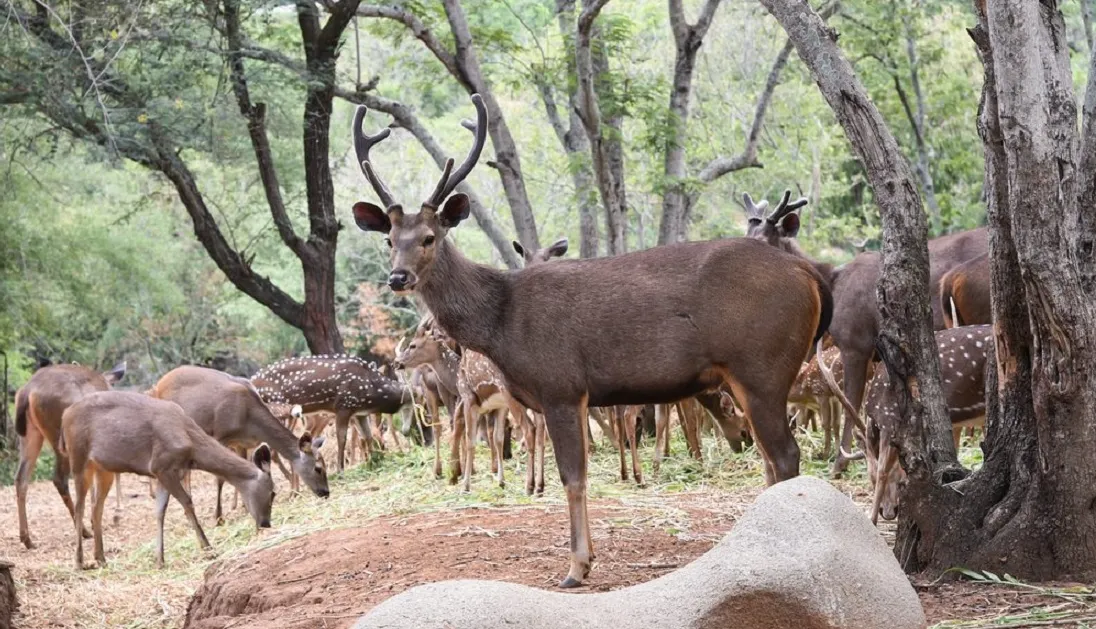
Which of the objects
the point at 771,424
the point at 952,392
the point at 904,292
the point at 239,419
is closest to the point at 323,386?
the point at 239,419

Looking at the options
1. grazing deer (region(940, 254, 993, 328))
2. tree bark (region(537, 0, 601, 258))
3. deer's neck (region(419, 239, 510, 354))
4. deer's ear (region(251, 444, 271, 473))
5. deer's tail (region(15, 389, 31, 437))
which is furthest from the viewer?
tree bark (region(537, 0, 601, 258))

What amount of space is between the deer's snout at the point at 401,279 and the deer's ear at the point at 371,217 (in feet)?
1.60

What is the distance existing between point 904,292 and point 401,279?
8.75 feet

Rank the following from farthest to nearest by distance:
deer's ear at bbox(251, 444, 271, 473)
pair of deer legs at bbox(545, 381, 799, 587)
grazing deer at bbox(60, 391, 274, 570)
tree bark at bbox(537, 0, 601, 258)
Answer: tree bark at bbox(537, 0, 601, 258) < deer's ear at bbox(251, 444, 271, 473) < grazing deer at bbox(60, 391, 274, 570) < pair of deer legs at bbox(545, 381, 799, 587)

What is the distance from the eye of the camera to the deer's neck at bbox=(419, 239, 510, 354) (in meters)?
7.37

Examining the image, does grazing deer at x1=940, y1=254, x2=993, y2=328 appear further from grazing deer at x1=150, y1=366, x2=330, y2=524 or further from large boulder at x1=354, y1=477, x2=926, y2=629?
grazing deer at x1=150, y1=366, x2=330, y2=524

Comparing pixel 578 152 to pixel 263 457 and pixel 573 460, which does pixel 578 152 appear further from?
pixel 573 460

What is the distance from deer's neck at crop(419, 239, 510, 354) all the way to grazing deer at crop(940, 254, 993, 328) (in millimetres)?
4379

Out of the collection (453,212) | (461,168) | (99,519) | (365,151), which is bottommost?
(99,519)

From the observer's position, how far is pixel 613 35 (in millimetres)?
12883

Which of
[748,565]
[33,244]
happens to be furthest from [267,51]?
[748,565]

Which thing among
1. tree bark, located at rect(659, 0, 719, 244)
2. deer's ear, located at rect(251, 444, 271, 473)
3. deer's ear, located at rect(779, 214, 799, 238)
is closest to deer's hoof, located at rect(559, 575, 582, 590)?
deer's ear, located at rect(251, 444, 271, 473)

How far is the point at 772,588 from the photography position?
4.43 metres

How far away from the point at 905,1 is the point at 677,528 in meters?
12.3
